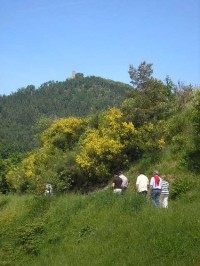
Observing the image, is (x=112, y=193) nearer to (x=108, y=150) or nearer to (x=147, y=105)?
(x=108, y=150)

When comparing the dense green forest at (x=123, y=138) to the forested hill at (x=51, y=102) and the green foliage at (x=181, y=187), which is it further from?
the forested hill at (x=51, y=102)

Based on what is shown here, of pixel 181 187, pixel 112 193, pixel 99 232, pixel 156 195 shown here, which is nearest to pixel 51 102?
pixel 181 187

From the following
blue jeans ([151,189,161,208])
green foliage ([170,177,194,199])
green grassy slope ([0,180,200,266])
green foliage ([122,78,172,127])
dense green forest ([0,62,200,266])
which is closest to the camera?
green grassy slope ([0,180,200,266])

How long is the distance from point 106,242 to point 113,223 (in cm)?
98

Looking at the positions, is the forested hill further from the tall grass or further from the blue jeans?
the blue jeans

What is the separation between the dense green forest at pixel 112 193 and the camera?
1023cm

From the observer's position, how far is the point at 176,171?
17312 mm

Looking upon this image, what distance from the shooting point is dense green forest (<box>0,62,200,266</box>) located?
10227mm

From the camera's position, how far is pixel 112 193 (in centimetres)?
1400

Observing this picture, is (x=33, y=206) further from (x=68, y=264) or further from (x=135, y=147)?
(x=135, y=147)

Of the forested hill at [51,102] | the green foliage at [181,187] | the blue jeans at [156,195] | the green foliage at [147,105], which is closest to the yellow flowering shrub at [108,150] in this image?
the green foliage at [147,105]

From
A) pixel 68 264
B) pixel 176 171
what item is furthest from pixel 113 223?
pixel 176 171

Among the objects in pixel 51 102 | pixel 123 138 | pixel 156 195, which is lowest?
pixel 156 195

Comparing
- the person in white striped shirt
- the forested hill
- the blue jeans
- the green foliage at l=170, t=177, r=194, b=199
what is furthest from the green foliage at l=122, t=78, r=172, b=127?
the forested hill
